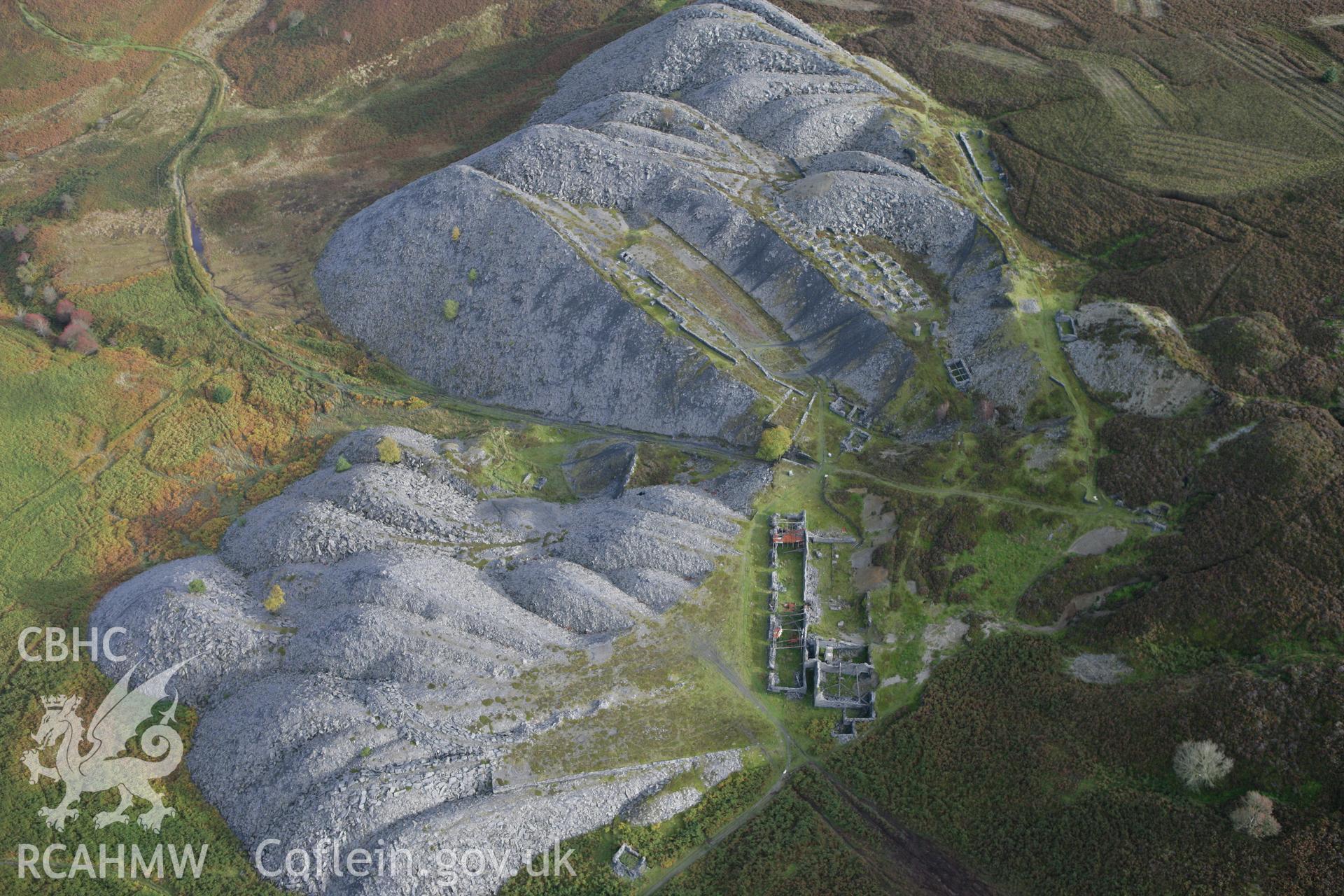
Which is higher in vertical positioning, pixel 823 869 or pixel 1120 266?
pixel 1120 266

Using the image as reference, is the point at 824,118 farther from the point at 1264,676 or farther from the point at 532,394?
the point at 1264,676

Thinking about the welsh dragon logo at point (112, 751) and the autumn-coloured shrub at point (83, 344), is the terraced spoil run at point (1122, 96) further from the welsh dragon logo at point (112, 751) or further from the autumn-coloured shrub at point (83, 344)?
the autumn-coloured shrub at point (83, 344)

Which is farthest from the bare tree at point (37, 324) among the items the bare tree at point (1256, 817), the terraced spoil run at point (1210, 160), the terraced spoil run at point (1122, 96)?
the terraced spoil run at point (1122, 96)

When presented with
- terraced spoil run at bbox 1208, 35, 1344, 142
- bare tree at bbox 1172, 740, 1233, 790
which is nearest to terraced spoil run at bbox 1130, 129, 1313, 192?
terraced spoil run at bbox 1208, 35, 1344, 142

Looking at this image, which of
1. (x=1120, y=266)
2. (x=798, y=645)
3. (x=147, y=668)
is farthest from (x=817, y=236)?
(x=147, y=668)

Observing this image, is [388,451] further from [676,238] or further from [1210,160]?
[1210,160]

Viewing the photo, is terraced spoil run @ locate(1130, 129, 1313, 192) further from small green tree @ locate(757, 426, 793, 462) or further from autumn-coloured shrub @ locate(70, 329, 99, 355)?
autumn-coloured shrub @ locate(70, 329, 99, 355)
